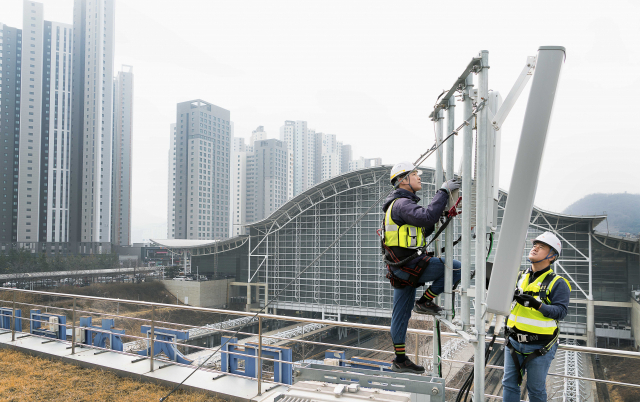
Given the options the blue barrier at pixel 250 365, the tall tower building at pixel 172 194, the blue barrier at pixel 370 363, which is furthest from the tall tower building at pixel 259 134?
the blue barrier at pixel 250 365

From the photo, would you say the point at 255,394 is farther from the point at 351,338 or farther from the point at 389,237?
the point at 351,338

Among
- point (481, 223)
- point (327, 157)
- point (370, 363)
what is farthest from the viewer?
point (327, 157)

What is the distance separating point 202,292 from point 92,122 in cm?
2901

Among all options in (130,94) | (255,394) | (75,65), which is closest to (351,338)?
(255,394)

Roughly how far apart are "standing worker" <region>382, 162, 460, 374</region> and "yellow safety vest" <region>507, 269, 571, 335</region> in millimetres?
649

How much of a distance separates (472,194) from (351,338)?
1327 inches

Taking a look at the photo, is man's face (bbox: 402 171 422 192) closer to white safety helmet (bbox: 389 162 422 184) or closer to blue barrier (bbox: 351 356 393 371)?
white safety helmet (bbox: 389 162 422 184)

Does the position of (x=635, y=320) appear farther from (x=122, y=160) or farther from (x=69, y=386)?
(x=122, y=160)

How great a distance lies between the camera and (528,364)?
2666mm

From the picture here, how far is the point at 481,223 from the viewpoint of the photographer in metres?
2.01

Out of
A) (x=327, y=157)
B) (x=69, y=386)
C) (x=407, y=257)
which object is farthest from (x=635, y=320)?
(x=327, y=157)

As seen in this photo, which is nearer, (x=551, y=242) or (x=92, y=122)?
(x=551, y=242)

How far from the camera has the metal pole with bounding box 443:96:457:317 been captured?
2.43 meters

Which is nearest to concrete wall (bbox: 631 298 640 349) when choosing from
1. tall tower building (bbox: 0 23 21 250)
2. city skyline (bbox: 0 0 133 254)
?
city skyline (bbox: 0 0 133 254)
